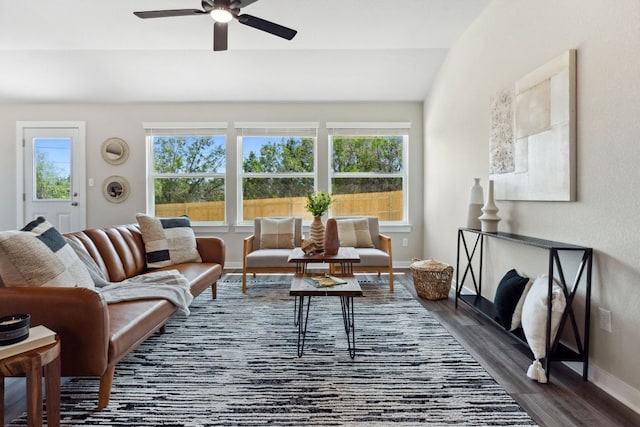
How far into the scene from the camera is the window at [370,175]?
521cm

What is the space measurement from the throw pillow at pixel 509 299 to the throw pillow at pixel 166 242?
2735mm

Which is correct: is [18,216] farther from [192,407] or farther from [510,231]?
[510,231]

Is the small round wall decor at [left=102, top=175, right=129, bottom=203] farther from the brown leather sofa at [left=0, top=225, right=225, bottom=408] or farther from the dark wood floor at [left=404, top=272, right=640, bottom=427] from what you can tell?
the dark wood floor at [left=404, top=272, right=640, bottom=427]

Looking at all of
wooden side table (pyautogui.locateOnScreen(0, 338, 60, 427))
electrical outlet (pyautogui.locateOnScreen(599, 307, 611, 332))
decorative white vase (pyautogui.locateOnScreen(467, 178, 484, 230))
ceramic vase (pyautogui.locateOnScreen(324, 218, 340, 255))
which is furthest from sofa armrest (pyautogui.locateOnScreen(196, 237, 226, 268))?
electrical outlet (pyautogui.locateOnScreen(599, 307, 611, 332))

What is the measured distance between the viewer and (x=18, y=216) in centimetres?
510

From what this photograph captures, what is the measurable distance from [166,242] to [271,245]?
→ 1.28m

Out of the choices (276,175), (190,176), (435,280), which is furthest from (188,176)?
(435,280)

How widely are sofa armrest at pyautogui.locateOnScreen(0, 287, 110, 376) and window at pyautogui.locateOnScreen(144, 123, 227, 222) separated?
361 cm

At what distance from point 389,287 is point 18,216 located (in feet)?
17.7

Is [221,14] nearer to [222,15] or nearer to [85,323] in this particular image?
[222,15]

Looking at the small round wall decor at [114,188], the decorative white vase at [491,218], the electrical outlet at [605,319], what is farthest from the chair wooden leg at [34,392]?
the small round wall decor at [114,188]

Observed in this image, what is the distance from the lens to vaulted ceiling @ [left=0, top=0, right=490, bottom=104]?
3.50 meters

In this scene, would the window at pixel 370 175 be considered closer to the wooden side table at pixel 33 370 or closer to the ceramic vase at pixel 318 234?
the ceramic vase at pixel 318 234

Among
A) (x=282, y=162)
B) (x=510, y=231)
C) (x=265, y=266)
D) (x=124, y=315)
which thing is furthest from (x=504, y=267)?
(x=282, y=162)
